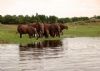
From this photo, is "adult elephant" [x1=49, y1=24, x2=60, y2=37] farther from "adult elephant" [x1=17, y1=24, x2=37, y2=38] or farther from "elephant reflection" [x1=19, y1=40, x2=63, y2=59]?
"elephant reflection" [x1=19, y1=40, x2=63, y2=59]

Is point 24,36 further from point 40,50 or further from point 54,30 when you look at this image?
point 40,50

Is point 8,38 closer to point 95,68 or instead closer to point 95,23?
point 95,68

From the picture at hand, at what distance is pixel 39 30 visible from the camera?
5191 centimetres

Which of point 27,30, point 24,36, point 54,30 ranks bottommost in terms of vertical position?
point 24,36

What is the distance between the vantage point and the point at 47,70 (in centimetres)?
1680

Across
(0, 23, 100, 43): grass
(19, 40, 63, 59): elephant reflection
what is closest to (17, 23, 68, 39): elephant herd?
(0, 23, 100, 43): grass

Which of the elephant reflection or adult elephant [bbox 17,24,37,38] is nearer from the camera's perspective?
the elephant reflection

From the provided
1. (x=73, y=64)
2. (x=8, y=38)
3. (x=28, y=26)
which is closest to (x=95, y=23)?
(x=28, y=26)

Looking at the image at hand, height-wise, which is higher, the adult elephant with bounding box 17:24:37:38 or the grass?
the adult elephant with bounding box 17:24:37:38

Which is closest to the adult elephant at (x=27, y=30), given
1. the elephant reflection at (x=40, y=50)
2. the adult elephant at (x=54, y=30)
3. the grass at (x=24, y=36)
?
the grass at (x=24, y=36)

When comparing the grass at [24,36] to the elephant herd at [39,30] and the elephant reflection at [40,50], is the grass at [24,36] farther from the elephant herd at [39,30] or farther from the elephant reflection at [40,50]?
the elephant reflection at [40,50]

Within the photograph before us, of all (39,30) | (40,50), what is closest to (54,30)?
(39,30)

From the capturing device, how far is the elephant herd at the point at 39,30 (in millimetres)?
48781

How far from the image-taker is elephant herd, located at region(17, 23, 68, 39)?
48.8 m
